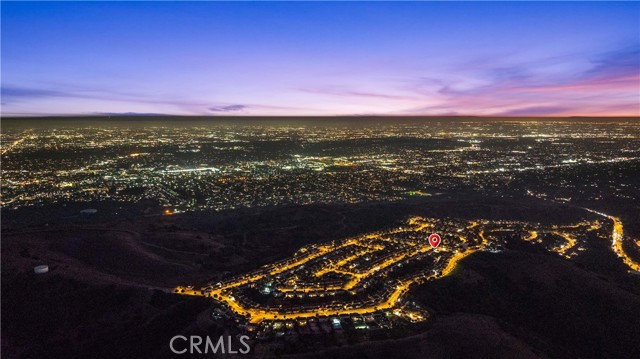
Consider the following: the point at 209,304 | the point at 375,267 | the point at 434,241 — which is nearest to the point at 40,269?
the point at 209,304

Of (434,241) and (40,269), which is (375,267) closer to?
(434,241)

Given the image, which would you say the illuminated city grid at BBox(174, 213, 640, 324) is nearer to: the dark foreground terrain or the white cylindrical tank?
the dark foreground terrain

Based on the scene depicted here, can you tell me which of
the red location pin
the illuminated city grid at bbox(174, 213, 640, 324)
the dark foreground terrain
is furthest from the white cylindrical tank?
the red location pin

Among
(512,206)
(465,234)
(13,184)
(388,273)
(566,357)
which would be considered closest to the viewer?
(566,357)

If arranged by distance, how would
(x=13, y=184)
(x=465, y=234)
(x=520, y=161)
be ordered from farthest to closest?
(x=520, y=161)
(x=13, y=184)
(x=465, y=234)

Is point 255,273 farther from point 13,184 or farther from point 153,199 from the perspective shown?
point 13,184

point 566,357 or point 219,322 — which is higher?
point 219,322

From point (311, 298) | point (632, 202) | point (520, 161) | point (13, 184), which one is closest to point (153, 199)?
point (13, 184)

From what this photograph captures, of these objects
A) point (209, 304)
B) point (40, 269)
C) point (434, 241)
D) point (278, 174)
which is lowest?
point (209, 304)

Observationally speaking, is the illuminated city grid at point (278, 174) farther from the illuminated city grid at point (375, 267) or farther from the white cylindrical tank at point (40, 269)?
the white cylindrical tank at point (40, 269)
